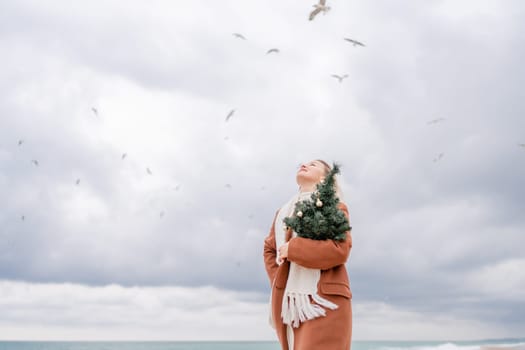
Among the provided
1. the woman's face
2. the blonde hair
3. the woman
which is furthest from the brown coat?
the woman's face

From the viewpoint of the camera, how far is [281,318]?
5980 millimetres

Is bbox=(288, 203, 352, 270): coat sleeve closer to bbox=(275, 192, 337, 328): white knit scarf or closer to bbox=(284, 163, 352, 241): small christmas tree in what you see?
bbox=(284, 163, 352, 241): small christmas tree

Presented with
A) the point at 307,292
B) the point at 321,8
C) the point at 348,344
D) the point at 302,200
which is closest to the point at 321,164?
the point at 302,200

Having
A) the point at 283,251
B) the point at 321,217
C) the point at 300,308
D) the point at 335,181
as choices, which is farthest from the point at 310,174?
the point at 300,308

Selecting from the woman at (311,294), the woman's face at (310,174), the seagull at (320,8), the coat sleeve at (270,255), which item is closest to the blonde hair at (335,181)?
the woman's face at (310,174)

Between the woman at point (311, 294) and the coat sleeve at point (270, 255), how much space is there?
146 millimetres

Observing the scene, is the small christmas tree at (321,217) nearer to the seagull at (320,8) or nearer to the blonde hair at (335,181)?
the blonde hair at (335,181)

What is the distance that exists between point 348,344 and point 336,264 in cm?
78

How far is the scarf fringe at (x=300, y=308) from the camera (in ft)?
18.5

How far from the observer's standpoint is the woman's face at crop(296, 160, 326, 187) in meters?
6.24

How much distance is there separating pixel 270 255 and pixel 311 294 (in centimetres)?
82

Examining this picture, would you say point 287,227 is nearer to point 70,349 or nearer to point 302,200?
point 302,200

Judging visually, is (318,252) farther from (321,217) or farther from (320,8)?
(320,8)

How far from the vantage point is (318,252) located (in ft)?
18.2
